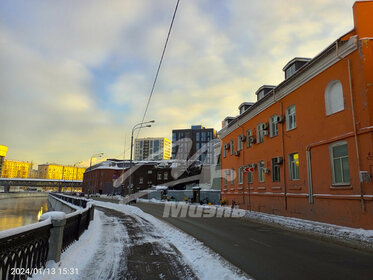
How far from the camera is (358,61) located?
41.5 ft

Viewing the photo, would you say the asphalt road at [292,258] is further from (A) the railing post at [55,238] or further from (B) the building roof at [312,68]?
(B) the building roof at [312,68]

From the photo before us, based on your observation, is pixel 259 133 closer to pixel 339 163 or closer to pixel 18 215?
pixel 339 163

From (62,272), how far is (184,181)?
69.0 meters

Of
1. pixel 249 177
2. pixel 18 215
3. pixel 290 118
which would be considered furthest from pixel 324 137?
pixel 18 215

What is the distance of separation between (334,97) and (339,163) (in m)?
3.44

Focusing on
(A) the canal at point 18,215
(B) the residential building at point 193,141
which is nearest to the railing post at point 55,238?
(A) the canal at point 18,215

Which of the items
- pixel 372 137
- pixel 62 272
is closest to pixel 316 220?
pixel 372 137

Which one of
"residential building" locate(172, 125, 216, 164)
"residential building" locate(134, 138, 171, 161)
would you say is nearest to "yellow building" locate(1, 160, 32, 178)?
"residential building" locate(134, 138, 171, 161)

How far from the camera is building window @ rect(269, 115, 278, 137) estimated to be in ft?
68.5

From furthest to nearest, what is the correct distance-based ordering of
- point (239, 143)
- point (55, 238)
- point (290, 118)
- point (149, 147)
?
point (149, 147) → point (239, 143) → point (290, 118) → point (55, 238)

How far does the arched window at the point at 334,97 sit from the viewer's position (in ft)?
45.8

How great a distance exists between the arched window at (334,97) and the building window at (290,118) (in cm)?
357

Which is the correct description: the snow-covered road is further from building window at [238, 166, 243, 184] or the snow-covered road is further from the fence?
building window at [238, 166, 243, 184]

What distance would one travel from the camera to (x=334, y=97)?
14.4m
